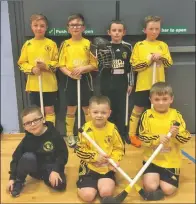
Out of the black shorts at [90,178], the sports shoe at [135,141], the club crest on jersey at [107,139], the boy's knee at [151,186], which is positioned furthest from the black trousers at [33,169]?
the sports shoe at [135,141]

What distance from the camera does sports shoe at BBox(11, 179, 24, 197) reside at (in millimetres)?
1932

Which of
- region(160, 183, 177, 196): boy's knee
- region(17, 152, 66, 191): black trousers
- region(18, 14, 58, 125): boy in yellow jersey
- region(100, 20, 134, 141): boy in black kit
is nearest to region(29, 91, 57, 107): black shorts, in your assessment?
region(18, 14, 58, 125): boy in yellow jersey

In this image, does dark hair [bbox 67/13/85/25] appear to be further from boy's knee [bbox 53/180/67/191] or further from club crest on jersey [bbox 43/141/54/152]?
boy's knee [bbox 53/180/67/191]

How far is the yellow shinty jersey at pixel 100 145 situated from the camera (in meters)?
1.88

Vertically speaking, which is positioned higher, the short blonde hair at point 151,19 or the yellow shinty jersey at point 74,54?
the short blonde hair at point 151,19

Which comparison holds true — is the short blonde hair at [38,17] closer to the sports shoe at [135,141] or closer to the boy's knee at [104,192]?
the sports shoe at [135,141]

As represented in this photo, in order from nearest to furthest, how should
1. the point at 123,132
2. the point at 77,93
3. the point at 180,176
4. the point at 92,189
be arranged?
the point at 92,189 < the point at 180,176 < the point at 77,93 < the point at 123,132

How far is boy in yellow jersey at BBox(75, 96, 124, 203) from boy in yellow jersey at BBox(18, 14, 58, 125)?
0.61m

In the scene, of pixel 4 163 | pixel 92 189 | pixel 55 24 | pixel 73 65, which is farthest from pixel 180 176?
pixel 55 24

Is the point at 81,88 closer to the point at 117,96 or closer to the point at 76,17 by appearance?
the point at 117,96

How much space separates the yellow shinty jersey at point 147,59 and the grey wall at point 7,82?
3.15 feet

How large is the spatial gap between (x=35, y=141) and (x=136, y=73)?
958mm

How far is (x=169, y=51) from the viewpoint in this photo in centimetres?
249

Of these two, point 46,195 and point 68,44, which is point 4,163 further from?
point 68,44
